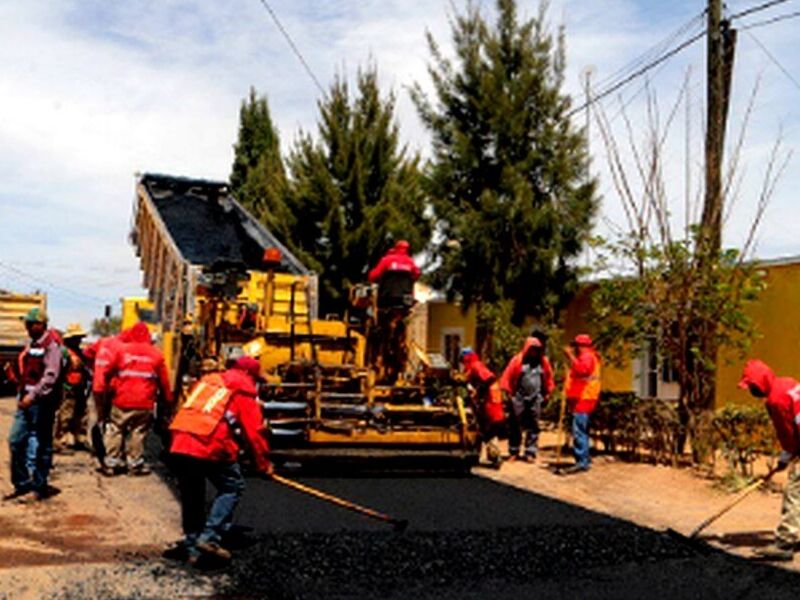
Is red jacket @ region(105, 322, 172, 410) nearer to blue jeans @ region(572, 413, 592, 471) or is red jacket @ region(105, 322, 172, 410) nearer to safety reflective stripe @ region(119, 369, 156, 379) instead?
safety reflective stripe @ region(119, 369, 156, 379)

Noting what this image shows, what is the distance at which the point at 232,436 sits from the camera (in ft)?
20.1

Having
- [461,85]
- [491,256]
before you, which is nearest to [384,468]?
[491,256]

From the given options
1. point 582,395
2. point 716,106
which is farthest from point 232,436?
point 716,106

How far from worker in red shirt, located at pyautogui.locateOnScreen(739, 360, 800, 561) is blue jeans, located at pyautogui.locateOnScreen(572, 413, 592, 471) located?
12.3 feet

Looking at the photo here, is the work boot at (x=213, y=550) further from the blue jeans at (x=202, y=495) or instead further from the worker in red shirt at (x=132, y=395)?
the worker in red shirt at (x=132, y=395)

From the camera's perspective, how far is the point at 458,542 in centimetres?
678

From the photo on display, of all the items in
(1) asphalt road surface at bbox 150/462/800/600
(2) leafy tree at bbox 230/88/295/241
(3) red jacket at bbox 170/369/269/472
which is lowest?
(1) asphalt road surface at bbox 150/462/800/600

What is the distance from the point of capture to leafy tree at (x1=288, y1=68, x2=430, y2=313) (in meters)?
21.4

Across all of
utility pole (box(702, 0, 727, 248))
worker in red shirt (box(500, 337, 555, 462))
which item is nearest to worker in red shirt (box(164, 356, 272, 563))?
worker in red shirt (box(500, 337, 555, 462))

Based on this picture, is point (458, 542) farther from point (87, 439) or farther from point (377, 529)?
point (87, 439)

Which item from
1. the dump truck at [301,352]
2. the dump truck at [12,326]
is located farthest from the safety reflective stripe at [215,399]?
the dump truck at [12,326]

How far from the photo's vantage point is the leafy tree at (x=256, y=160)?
2445cm

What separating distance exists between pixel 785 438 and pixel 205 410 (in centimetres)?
394

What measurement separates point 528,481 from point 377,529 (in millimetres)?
3331
